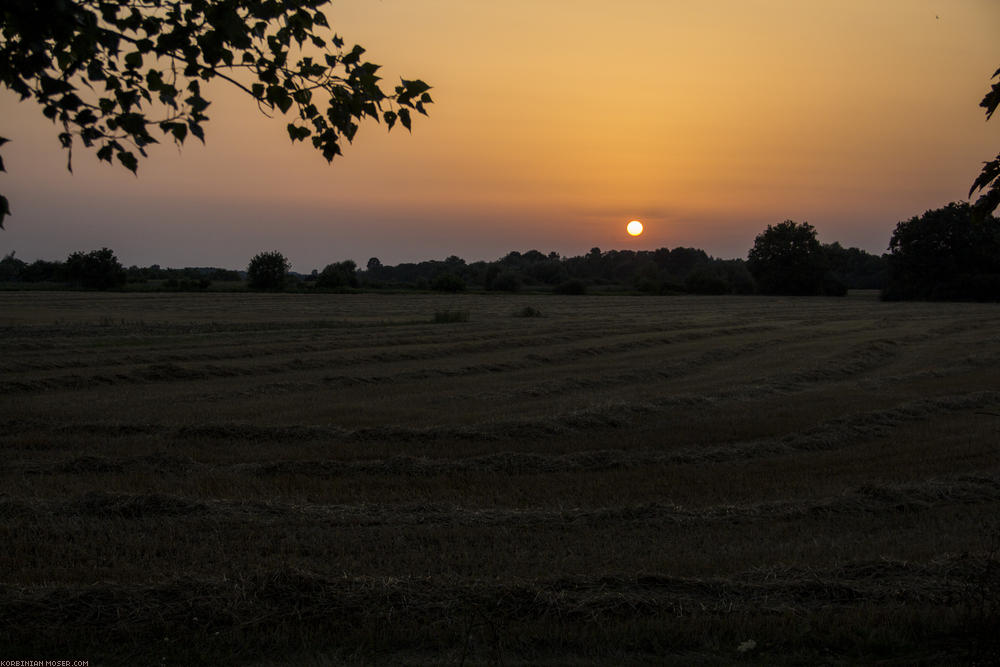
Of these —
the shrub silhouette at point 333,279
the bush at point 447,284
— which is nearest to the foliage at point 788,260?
the bush at point 447,284

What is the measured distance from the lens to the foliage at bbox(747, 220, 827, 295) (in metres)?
99.4

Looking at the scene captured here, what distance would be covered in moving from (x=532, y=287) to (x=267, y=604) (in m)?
105

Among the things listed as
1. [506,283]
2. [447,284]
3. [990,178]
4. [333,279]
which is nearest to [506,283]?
[506,283]

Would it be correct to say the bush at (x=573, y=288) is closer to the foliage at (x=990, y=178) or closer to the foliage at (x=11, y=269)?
the foliage at (x=11, y=269)

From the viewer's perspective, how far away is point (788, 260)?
101562 mm

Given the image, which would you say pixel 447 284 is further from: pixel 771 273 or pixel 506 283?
pixel 771 273

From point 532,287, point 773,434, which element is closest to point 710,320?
point 773,434

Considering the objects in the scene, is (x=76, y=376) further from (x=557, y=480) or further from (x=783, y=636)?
(x=783, y=636)

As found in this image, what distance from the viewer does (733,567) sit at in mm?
6738

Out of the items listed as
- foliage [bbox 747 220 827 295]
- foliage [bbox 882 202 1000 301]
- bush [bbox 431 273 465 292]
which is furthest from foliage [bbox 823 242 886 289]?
bush [bbox 431 273 465 292]

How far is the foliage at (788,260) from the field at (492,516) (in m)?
83.6

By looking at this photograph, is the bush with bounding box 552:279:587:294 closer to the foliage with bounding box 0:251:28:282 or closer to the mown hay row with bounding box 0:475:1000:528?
the foliage with bounding box 0:251:28:282

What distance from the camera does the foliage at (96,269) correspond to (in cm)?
8031

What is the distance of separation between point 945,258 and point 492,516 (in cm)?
8644
